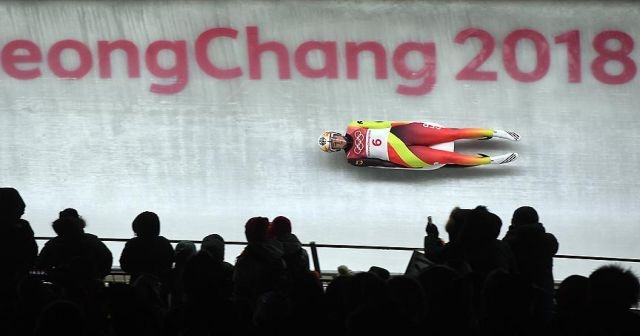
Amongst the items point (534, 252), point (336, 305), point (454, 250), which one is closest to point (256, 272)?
point (454, 250)

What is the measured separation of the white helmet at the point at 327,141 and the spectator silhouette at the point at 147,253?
3.47 meters

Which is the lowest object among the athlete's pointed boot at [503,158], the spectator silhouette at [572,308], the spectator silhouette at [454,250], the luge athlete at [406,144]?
the spectator silhouette at [572,308]

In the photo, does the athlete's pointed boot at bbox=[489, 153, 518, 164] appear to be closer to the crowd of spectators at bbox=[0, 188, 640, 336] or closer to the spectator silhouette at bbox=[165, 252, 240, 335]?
the crowd of spectators at bbox=[0, 188, 640, 336]

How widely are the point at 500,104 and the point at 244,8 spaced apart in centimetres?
264

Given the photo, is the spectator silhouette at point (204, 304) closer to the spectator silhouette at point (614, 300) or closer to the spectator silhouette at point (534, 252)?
the spectator silhouette at point (614, 300)

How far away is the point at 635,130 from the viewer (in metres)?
8.35

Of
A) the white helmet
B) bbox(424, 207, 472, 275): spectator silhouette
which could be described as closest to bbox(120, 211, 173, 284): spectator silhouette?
bbox(424, 207, 472, 275): spectator silhouette

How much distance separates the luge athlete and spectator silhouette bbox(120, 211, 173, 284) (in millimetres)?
3497

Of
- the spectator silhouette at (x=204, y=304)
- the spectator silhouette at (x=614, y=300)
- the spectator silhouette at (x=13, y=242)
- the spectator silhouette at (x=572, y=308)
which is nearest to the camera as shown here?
the spectator silhouette at (x=614, y=300)

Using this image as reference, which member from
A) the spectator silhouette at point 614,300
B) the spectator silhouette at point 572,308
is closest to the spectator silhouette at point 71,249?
the spectator silhouette at point 572,308

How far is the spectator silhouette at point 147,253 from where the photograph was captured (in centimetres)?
460

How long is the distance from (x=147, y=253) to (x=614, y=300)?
2.43 m

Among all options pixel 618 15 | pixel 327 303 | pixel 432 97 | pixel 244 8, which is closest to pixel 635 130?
pixel 618 15

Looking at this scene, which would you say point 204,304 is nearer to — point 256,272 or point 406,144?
point 256,272
